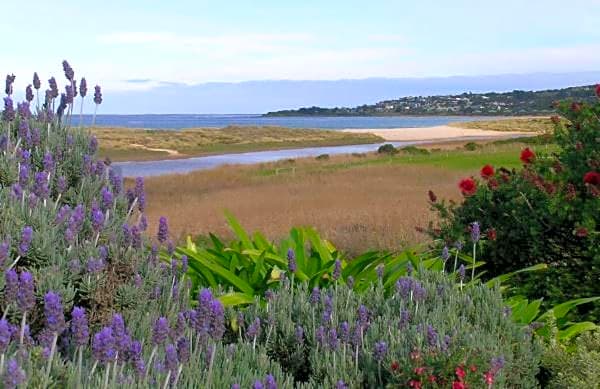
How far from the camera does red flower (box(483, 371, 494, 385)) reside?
3.02 meters

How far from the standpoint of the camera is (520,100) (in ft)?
490

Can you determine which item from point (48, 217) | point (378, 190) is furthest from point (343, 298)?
point (378, 190)

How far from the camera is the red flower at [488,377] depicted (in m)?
3.02

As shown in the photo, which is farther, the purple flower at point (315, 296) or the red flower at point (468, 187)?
the red flower at point (468, 187)

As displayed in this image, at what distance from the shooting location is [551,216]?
20.6 feet

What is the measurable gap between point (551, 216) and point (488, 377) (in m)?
3.53

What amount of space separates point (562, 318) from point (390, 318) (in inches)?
85.7

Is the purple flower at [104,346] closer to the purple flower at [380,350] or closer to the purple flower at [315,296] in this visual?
the purple flower at [380,350]

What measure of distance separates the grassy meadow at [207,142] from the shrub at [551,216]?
42.0 meters

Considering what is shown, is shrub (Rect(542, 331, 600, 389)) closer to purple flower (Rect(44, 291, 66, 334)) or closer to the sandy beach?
purple flower (Rect(44, 291, 66, 334))

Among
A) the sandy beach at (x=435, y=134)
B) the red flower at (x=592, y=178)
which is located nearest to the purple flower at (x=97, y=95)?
the red flower at (x=592, y=178)

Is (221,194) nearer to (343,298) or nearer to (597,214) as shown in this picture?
(597,214)

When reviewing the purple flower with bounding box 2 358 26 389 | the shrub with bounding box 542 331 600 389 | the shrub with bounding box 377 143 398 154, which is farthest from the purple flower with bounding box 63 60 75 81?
the shrub with bounding box 377 143 398 154

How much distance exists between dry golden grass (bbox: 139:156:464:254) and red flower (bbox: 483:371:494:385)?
20.8 ft
